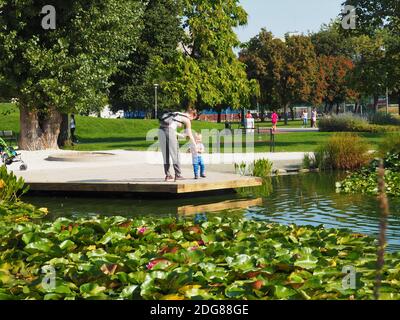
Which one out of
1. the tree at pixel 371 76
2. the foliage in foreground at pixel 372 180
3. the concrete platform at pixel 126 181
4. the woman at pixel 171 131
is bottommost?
the foliage in foreground at pixel 372 180

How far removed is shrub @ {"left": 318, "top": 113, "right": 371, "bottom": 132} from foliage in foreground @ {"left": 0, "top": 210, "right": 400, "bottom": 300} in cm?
3960

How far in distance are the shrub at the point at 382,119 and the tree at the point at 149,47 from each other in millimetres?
16683

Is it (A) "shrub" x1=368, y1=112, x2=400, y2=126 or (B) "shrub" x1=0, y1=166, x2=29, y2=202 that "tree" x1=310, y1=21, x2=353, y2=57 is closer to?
(A) "shrub" x1=368, y1=112, x2=400, y2=126

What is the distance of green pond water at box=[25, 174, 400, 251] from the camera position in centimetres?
1339

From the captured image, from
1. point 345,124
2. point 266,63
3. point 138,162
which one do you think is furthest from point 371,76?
point 266,63

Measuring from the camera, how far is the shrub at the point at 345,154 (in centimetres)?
2314

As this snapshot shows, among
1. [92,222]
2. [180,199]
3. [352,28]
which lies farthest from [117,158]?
[92,222]

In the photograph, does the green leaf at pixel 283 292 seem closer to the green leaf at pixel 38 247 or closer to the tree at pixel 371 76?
the green leaf at pixel 38 247

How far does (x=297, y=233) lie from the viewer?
9133mm

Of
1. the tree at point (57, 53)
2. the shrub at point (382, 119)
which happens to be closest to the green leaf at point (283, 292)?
the tree at point (57, 53)

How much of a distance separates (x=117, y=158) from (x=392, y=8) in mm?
15492

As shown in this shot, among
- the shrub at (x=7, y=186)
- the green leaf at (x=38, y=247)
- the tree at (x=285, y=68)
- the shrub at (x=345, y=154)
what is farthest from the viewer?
the tree at (x=285, y=68)
